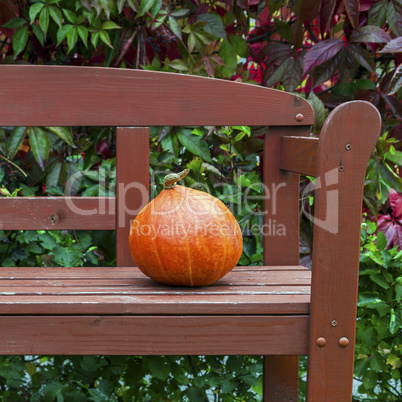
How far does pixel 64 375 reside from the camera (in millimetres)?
1984

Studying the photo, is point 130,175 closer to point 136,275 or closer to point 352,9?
point 136,275

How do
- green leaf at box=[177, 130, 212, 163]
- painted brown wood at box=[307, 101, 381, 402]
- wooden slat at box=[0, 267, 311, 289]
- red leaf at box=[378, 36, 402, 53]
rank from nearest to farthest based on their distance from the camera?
painted brown wood at box=[307, 101, 381, 402] < wooden slat at box=[0, 267, 311, 289] < red leaf at box=[378, 36, 402, 53] < green leaf at box=[177, 130, 212, 163]

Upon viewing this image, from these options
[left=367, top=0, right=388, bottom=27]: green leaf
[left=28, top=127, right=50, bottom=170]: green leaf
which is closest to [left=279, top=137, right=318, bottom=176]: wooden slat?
[left=367, top=0, right=388, bottom=27]: green leaf

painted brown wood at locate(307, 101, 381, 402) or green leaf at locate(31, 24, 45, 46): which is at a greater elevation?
green leaf at locate(31, 24, 45, 46)

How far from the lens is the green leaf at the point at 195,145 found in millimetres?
1780

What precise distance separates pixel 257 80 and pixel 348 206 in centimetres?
107

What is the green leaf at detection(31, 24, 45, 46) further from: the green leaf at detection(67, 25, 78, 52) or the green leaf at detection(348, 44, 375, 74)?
the green leaf at detection(348, 44, 375, 74)

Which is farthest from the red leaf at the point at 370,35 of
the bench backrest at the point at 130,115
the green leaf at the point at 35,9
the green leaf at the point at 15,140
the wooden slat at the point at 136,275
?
the green leaf at the point at 15,140

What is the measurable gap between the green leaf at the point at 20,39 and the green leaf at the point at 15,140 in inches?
9.8

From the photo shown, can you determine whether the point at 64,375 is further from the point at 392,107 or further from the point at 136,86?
the point at 392,107

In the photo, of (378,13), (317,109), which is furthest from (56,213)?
(378,13)

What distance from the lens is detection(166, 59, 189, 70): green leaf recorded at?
70.3 inches

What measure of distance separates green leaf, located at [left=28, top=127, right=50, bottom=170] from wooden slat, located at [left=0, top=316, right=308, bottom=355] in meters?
0.72

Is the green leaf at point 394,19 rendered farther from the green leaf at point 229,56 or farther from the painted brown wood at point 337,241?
the painted brown wood at point 337,241
